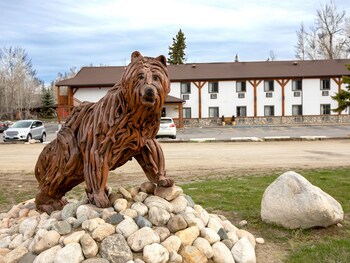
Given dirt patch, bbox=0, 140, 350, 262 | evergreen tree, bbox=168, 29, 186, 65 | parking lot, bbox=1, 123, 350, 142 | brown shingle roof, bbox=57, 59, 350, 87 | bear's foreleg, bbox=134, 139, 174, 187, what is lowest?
dirt patch, bbox=0, 140, 350, 262

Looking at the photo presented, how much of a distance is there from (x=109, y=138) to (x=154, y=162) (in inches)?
31.0

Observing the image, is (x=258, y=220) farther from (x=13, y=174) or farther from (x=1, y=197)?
(x=13, y=174)

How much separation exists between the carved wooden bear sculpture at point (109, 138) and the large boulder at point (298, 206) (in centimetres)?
Answer: 214

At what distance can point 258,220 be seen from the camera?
659 centimetres

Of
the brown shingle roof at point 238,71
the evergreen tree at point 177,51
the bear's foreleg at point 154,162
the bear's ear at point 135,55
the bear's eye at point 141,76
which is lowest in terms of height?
the bear's foreleg at point 154,162

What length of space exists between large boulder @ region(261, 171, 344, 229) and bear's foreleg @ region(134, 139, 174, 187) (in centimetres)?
210

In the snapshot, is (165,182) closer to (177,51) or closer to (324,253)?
(324,253)

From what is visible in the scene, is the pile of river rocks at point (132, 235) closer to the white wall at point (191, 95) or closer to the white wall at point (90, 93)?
the white wall at point (90, 93)

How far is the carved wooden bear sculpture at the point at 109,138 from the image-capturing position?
4305 millimetres

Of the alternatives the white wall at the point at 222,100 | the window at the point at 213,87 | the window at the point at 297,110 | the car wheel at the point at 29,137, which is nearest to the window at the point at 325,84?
the window at the point at 297,110

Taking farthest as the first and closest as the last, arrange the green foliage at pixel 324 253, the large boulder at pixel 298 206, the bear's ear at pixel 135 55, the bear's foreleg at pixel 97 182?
1. the large boulder at pixel 298 206
2. the green foliage at pixel 324 253
3. the bear's foreleg at pixel 97 182
4. the bear's ear at pixel 135 55

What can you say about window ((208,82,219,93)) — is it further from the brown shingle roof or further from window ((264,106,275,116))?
window ((264,106,275,116))

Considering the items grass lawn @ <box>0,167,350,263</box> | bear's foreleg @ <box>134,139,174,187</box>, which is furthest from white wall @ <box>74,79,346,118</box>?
bear's foreleg @ <box>134,139,174,187</box>

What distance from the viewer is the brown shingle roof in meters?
43.6
